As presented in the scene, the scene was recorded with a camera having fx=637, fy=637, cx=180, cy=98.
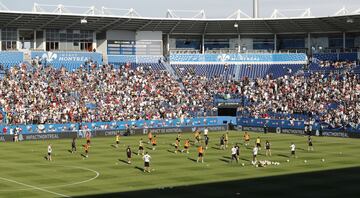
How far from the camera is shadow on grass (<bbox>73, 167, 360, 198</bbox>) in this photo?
3694cm

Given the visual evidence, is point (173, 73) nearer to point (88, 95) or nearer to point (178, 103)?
point (178, 103)

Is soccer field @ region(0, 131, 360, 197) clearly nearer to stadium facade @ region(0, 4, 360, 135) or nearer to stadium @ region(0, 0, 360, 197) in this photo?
stadium @ region(0, 0, 360, 197)

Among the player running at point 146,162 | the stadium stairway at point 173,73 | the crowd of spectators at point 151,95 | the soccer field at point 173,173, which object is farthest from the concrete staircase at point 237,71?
the player running at point 146,162

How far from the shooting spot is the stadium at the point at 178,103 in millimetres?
45531

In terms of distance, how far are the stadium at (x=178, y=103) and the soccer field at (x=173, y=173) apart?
144 mm

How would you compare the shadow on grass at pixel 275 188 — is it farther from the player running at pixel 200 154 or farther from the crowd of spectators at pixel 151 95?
the crowd of spectators at pixel 151 95

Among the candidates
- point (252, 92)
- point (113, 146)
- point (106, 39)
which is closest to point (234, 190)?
point (113, 146)

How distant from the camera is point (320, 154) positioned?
188 ft

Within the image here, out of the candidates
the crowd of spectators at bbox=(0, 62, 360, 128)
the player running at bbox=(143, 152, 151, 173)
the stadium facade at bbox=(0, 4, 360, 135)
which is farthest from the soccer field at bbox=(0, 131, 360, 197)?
the stadium facade at bbox=(0, 4, 360, 135)

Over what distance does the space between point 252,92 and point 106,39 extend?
24.7 m

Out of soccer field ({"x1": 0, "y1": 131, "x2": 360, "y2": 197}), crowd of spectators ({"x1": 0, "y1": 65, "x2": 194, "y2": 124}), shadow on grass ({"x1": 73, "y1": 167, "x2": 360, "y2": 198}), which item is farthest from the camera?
crowd of spectators ({"x1": 0, "y1": 65, "x2": 194, "y2": 124})

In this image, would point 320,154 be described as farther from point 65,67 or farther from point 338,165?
point 65,67

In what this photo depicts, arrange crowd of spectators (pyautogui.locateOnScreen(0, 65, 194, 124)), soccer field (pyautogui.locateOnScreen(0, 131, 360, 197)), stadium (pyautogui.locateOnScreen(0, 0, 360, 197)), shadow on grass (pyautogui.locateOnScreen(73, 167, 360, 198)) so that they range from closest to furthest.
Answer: shadow on grass (pyautogui.locateOnScreen(73, 167, 360, 198)) < soccer field (pyautogui.locateOnScreen(0, 131, 360, 197)) < stadium (pyautogui.locateOnScreen(0, 0, 360, 197)) < crowd of spectators (pyautogui.locateOnScreen(0, 65, 194, 124))

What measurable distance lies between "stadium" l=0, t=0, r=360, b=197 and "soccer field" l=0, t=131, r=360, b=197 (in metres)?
0.14
